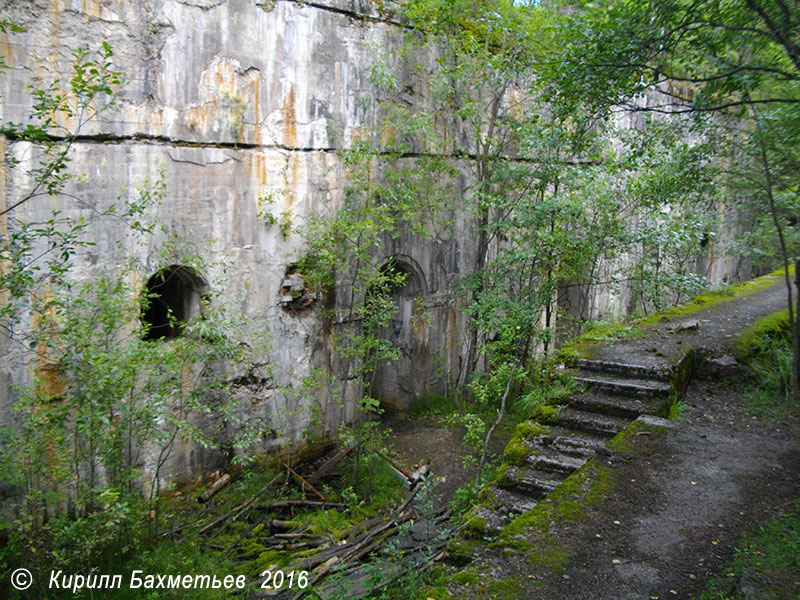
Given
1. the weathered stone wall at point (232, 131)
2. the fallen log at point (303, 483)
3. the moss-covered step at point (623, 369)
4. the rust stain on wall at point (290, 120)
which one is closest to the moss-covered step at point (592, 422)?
the moss-covered step at point (623, 369)

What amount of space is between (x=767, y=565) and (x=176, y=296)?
6.11 metres

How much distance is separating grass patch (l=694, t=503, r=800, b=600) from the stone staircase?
3.93ft

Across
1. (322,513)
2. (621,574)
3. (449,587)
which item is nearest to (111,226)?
(322,513)

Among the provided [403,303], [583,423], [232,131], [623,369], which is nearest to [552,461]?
[583,423]

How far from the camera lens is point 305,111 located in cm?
705

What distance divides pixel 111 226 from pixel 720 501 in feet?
18.7

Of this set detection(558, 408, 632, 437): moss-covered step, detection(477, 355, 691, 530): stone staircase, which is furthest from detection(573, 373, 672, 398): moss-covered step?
detection(558, 408, 632, 437): moss-covered step

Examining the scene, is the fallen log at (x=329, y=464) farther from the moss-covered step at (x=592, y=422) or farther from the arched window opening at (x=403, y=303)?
the moss-covered step at (x=592, y=422)

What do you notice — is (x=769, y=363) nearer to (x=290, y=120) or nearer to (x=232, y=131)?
(x=290, y=120)

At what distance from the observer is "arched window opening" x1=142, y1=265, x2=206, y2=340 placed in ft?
21.2

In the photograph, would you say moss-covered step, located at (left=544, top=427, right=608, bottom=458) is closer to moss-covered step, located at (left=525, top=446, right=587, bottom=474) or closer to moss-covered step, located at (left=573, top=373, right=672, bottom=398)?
moss-covered step, located at (left=525, top=446, right=587, bottom=474)

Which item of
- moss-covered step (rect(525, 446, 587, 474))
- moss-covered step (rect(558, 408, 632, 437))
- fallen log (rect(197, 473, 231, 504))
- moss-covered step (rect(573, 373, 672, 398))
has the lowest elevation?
fallen log (rect(197, 473, 231, 504))

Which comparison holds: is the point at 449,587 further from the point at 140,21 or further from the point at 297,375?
the point at 140,21

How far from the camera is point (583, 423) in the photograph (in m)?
5.14
